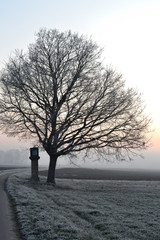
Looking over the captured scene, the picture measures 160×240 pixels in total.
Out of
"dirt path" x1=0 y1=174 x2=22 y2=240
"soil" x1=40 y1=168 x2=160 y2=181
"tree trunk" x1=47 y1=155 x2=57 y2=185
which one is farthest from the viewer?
"soil" x1=40 y1=168 x2=160 y2=181

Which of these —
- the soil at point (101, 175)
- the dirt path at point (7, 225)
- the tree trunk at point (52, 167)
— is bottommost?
the soil at point (101, 175)

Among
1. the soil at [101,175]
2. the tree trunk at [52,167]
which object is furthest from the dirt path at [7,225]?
the soil at [101,175]

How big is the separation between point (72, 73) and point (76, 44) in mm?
A: 3507

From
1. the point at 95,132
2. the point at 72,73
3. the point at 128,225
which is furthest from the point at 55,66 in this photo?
the point at 128,225

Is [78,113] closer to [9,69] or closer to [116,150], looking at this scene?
[116,150]

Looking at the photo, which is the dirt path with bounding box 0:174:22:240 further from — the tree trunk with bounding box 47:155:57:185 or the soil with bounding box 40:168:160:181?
the soil with bounding box 40:168:160:181

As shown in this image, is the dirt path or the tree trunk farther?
the tree trunk

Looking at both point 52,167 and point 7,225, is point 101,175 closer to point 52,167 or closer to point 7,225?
point 52,167

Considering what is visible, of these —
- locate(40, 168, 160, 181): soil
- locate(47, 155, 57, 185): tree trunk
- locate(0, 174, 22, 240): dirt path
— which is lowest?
locate(40, 168, 160, 181): soil

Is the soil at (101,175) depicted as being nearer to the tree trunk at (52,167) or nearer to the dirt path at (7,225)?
the tree trunk at (52,167)

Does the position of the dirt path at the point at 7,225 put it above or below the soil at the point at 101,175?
above

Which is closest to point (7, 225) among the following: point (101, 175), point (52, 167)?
point (52, 167)

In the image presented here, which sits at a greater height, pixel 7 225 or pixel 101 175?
pixel 7 225

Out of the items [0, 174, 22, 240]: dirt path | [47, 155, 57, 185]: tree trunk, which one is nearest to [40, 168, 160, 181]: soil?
[47, 155, 57, 185]: tree trunk
